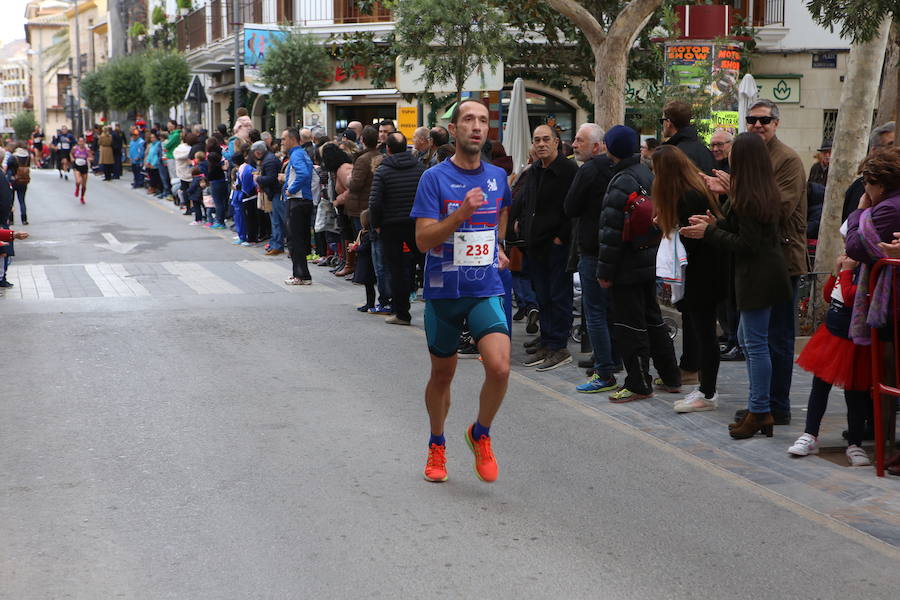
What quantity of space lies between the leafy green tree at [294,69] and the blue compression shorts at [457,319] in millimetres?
22630

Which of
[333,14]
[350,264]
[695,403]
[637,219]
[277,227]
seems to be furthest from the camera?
[333,14]

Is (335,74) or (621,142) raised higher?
(335,74)

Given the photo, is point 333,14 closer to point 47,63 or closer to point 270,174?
point 270,174

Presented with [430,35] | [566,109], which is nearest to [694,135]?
[430,35]

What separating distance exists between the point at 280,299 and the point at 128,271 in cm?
361

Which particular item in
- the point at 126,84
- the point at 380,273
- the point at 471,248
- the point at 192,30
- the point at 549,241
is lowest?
the point at 380,273

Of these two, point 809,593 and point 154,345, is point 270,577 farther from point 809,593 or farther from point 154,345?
point 154,345

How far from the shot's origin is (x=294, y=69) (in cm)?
2784

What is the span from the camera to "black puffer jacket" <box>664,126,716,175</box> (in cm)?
858

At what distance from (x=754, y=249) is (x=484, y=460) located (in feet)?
7.08

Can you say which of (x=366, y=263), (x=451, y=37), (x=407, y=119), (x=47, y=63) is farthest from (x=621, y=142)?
(x=47, y=63)

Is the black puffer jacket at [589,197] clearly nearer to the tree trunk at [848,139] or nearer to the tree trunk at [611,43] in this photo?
the tree trunk at [848,139]

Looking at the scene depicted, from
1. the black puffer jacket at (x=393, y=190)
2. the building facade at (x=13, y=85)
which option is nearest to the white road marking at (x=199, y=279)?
the black puffer jacket at (x=393, y=190)

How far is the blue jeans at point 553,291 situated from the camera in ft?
31.6
